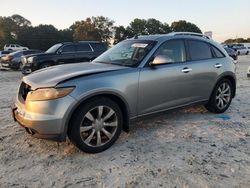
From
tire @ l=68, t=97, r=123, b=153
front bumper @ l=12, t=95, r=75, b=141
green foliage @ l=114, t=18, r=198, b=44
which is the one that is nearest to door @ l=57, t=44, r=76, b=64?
tire @ l=68, t=97, r=123, b=153

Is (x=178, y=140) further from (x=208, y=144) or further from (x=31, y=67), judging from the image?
(x=31, y=67)

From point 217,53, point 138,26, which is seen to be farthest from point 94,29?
point 217,53

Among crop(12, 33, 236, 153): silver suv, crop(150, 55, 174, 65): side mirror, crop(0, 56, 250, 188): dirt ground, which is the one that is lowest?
crop(0, 56, 250, 188): dirt ground

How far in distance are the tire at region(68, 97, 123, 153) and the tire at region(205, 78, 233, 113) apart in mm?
2483

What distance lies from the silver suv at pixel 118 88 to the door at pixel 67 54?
8.34 m

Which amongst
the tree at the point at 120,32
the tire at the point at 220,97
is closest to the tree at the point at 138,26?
the tree at the point at 120,32

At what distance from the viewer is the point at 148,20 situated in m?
91.7

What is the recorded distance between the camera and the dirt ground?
3.42 meters

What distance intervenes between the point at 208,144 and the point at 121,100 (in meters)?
1.50

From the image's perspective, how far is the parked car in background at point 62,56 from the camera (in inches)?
521

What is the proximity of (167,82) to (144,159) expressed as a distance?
1464 millimetres

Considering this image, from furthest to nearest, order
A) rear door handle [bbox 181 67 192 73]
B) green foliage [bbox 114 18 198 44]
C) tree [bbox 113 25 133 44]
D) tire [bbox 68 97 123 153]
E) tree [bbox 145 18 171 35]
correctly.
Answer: tree [bbox 145 18 171 35]
green foliage [bbox 114 18 198 44]
tree [bbox 113 25 133 44]
rear door handle [bbox 181 67 192 73]
tire [bbox 68 97 123 153]

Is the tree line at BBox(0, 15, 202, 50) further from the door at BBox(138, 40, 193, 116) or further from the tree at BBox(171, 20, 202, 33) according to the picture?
the door at BBox(138, 40, 193, 116)

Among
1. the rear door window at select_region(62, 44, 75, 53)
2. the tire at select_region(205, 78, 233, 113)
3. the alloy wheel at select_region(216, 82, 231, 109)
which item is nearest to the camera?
the tire at select_region(205, 78, 233, 113)
